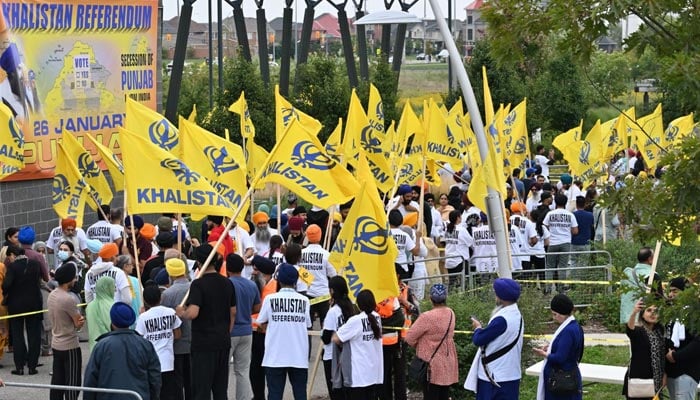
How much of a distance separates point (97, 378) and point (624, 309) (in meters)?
6.33

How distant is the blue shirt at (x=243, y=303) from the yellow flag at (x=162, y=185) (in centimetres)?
99

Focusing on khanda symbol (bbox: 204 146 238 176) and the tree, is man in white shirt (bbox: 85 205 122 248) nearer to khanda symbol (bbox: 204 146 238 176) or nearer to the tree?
khanda symbol (bbox: 204 146 238 176)

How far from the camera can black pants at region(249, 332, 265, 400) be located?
45.9 ft

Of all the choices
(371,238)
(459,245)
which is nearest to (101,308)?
(371,238)

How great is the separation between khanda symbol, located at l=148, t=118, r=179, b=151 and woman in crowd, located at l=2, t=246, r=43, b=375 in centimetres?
235

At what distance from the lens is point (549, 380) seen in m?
11.6

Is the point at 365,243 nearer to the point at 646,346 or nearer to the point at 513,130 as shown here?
the point at 646,346

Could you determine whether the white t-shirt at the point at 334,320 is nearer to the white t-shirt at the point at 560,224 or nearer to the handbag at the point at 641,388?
the handbag at the point at 641,388

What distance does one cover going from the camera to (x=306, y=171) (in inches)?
563

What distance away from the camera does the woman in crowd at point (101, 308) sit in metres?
12.8

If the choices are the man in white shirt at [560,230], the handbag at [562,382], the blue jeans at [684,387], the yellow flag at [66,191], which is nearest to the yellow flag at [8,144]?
the yellow flag at [66,191]

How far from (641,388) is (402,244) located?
19.9ft

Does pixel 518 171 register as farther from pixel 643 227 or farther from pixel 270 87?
pixel 643 227

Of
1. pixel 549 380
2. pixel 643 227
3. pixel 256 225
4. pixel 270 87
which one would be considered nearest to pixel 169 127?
pixel 256 225
